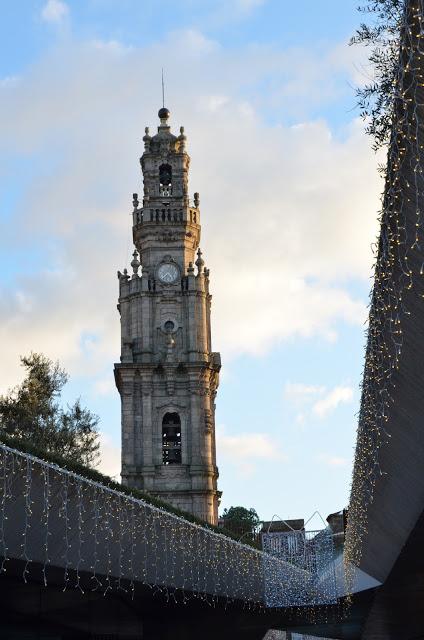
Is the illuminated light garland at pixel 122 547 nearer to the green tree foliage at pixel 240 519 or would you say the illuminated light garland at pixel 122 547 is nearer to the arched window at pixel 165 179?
the arched window at pixel 165 179

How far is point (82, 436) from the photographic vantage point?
196ft

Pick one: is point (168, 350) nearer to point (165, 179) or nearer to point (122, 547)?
point (165, 179)

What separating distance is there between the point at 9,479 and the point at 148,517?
9786 mm

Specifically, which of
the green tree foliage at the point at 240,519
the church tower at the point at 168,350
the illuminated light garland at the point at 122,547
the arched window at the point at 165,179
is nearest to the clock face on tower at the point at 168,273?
the church tower at the point at 168,350

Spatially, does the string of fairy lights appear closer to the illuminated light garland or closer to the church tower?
the illuminated light garland

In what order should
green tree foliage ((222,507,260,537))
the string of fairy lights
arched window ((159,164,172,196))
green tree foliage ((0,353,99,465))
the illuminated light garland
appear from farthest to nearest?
1. green tree foliage ((222,507,260,537))
2. arched window ((159,164,172,196))
3. green tree foliage ((0,353,99,465))
4. the illuminated light garland
5. the string of fairy lights

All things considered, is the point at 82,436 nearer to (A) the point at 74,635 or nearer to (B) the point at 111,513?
(A) the point at 74,635

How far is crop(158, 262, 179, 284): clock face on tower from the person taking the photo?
7712 cm

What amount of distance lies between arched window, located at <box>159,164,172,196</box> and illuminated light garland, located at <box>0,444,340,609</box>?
38.8m

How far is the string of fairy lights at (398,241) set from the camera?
965 centimetres

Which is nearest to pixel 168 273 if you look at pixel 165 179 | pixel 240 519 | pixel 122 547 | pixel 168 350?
pixel 168 350

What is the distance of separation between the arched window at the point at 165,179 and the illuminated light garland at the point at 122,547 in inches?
1528

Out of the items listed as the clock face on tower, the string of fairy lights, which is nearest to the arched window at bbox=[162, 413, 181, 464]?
the clock face on tower

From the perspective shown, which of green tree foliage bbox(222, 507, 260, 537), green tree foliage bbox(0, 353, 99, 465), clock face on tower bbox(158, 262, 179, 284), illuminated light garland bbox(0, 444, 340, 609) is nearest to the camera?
illuminated light garland bbox(0, 444, 340, 609)
